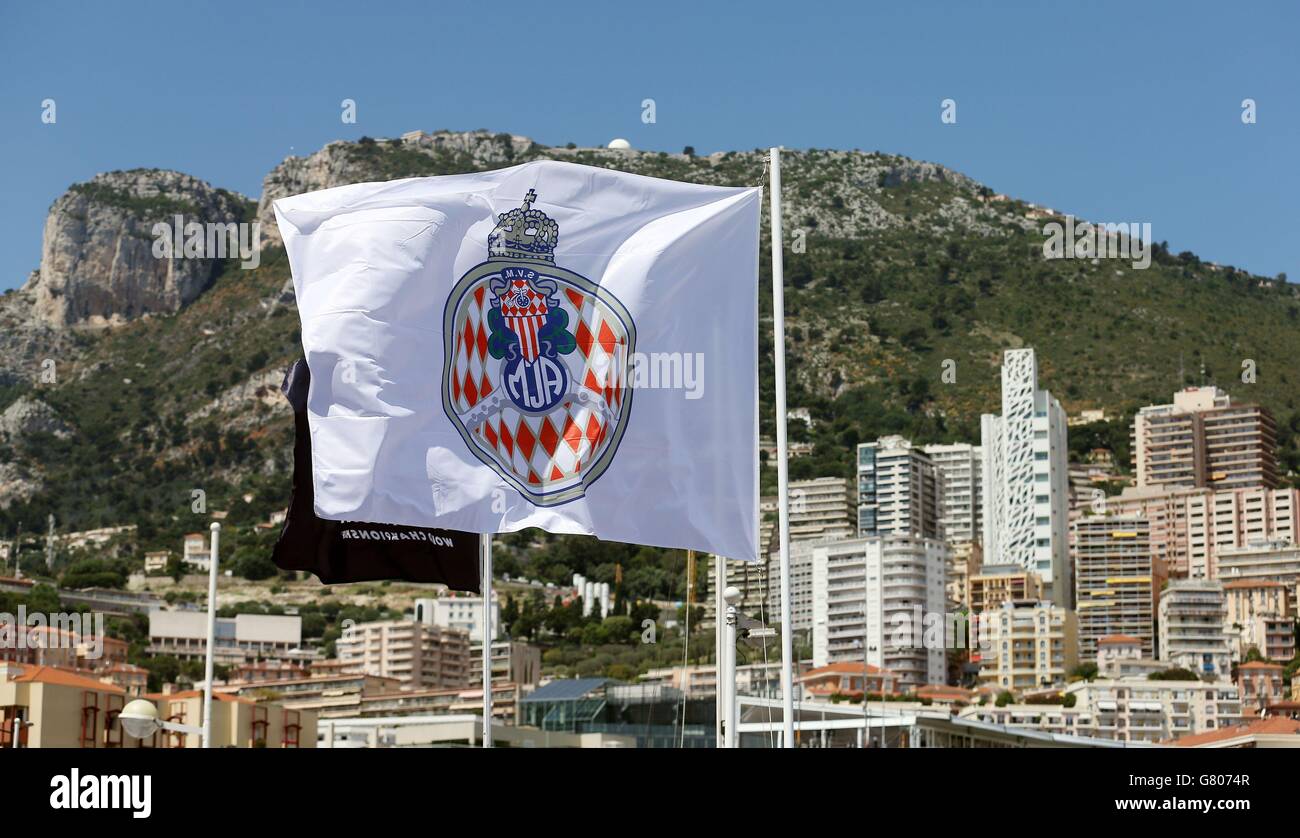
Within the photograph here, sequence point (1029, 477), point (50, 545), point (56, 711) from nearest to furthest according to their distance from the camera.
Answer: point (56, 711)
point (50, 545)
point (1029, 477)

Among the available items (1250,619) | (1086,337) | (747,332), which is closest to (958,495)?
(1086,337)

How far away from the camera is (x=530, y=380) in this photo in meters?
10.5

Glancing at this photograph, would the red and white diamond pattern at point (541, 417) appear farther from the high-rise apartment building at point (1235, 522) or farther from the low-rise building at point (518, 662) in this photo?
the high-rise apartment building at point (1235, 522)

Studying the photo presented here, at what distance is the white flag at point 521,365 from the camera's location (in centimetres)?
1032

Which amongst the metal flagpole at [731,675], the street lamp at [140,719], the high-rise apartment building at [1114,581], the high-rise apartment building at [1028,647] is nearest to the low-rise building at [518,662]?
the high-rise apartment building at [1028,647]

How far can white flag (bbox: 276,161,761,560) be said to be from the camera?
1032cm

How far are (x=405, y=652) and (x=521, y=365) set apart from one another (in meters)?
153

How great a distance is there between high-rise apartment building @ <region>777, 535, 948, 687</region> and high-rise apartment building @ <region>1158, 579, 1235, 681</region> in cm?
2181

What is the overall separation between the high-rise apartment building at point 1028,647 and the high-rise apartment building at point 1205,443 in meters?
39.3

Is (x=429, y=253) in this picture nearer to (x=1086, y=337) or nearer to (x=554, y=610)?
(x=554, y=610)

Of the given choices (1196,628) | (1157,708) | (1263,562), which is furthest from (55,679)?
(1263,562)

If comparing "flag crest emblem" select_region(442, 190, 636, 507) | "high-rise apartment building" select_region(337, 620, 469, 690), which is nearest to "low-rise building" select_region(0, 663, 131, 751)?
"flag crest emblem" select_region(442, 190, 636, 507)

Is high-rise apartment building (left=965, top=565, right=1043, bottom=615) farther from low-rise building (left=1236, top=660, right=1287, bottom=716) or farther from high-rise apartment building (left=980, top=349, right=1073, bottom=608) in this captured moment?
low-rise building (left=1236, top=660, right=1287, bottom=716)
